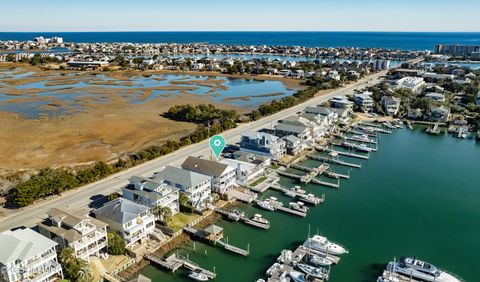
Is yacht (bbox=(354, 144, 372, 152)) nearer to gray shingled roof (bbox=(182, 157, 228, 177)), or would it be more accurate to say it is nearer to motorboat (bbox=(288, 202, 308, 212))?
motorboat (bbox=(288, 202, 308, 212))


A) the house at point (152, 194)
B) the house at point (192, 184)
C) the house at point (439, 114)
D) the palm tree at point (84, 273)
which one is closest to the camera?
the palm tree at point (84, 273)

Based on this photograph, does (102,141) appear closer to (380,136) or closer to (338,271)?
(338,271)

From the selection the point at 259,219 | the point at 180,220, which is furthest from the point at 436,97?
the point at 180,220

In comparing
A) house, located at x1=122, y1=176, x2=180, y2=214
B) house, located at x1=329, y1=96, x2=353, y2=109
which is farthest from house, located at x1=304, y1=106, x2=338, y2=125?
house, located at x1=122, y1=176, x2=180, y2=214

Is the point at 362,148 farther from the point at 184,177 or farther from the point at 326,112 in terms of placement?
the point at 184,177

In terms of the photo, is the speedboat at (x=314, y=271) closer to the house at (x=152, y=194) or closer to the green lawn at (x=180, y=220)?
the green lawn at (x=180, y=220)

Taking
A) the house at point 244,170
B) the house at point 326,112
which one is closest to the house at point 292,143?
the house at point 244,170
